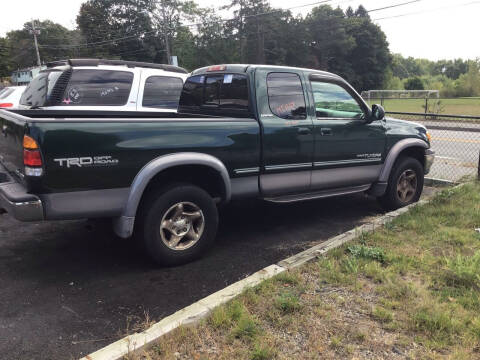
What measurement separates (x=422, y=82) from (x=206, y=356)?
74579mm

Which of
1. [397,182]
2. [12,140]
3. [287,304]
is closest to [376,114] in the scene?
[397,182]

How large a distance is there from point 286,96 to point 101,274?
8.69 feet

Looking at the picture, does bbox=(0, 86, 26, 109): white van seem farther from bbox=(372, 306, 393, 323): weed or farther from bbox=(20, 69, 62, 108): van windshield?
bbox=(372, 306, 393, 323): weed

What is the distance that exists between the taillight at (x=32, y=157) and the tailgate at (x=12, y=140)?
110 millimetres

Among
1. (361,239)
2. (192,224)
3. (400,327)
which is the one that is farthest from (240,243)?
(400,327)

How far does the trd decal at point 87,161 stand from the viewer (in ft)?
10.3

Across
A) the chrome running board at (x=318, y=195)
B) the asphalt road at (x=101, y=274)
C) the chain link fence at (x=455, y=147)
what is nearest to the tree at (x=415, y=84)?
the chain link fence at (x=455, y=147)

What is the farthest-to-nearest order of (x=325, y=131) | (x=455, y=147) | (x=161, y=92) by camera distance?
(x=455, y=147), (x=161, y=92), (x=325, y=131)

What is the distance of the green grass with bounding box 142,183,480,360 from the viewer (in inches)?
101

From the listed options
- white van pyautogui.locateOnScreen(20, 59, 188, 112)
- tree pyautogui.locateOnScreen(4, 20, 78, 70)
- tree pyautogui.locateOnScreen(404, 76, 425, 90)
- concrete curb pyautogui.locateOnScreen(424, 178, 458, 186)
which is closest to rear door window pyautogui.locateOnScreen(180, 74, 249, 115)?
white van pyautogui.locateOnScreen(20, 59, 188, 112)

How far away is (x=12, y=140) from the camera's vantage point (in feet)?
11.4

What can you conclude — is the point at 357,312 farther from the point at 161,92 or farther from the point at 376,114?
the point at 161,92

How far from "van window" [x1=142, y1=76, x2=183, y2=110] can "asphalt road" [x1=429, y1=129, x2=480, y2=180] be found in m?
5.20

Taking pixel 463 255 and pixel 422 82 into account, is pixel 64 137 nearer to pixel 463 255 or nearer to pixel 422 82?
pixel 463 255
